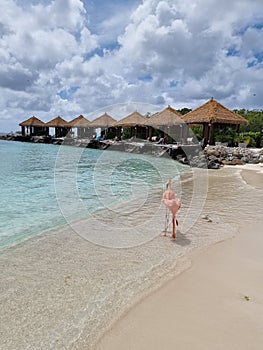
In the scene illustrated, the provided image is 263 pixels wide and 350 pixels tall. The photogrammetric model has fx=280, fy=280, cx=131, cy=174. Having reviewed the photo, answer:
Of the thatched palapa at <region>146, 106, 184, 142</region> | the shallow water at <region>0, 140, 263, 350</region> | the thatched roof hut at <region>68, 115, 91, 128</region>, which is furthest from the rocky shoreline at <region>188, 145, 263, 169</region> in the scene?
the thatched roof hut at <region>68, 115, 91, 128</region>

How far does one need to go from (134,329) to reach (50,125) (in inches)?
1718

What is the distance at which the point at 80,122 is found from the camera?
39.3 metres

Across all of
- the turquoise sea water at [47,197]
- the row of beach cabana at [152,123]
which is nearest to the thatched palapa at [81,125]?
the row of beach cabana at [152,123]

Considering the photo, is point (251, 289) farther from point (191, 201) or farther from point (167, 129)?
point (167, 129)

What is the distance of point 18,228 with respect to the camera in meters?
5.71

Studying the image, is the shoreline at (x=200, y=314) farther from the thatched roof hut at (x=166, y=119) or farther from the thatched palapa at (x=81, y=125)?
the thatched palapa at (x=81, y=125)

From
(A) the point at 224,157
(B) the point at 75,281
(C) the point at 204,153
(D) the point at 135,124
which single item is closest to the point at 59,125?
(D) the point at 135,124

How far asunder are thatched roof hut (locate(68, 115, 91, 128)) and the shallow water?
32.3 metres

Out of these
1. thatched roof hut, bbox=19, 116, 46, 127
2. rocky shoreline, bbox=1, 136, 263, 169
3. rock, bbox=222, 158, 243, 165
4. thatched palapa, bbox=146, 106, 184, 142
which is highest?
thatched roof hut, bbox=19, 116, 46, 127

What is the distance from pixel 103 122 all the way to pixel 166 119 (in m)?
11.6

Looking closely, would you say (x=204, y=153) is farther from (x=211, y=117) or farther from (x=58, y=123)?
(x=58, y=123)

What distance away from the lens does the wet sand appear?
2.27 m

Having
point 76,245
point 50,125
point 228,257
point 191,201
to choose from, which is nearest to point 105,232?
point 76,245

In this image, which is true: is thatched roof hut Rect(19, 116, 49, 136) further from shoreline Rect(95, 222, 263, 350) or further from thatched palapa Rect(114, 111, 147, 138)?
shoreline Rect(95, 222, 263, 350)
